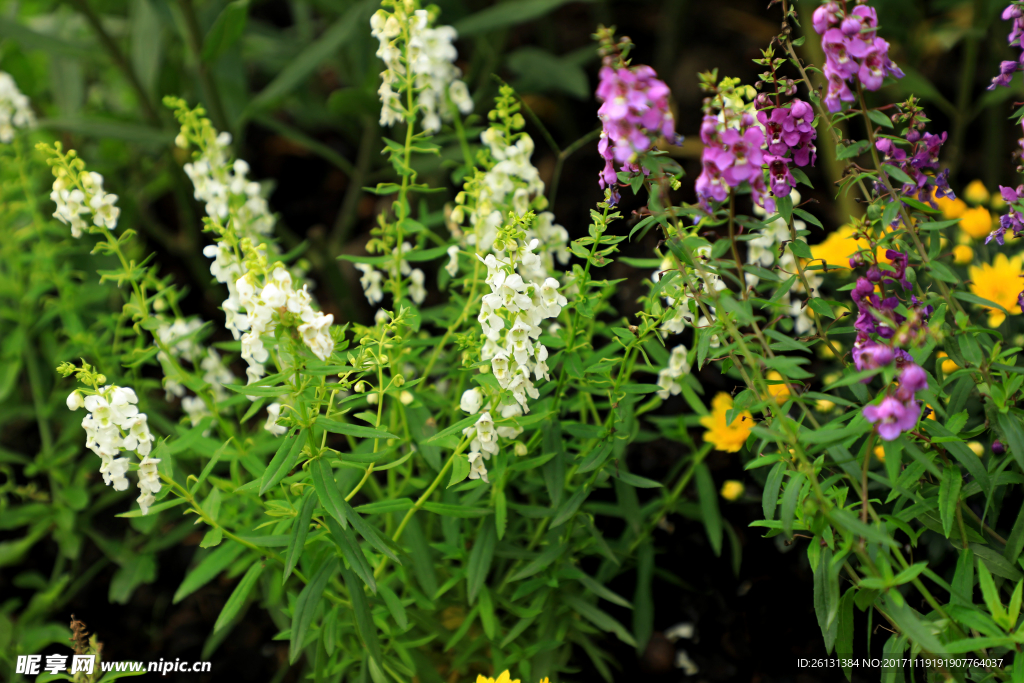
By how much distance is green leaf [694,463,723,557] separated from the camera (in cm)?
151

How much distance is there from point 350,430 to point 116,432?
0.37 meters

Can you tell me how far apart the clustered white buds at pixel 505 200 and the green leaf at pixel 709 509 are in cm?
52

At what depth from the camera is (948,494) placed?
117 cm

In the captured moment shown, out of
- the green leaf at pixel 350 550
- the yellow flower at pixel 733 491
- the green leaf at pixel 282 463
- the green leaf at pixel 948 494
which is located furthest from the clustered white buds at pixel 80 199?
the green leaf at pixel 948 494

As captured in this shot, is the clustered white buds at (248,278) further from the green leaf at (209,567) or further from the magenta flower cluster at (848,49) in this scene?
the magenta flower cluster at (848,49)

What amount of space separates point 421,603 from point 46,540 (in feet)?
4.64

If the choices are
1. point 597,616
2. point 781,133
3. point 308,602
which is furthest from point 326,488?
point 781,133

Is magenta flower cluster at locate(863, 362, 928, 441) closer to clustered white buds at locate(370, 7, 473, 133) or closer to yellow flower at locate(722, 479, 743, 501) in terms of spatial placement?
yellow flower at locate(722, 479, 743, 501)

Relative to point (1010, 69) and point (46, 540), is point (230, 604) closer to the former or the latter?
point (46, 540)

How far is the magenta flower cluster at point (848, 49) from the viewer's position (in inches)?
41.9

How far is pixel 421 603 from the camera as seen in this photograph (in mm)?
1435

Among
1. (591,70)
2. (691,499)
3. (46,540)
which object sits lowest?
(691,499)

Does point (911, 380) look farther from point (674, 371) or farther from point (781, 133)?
point (674, 371)

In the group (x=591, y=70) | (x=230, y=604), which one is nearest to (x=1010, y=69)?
(x=230, y=604)
